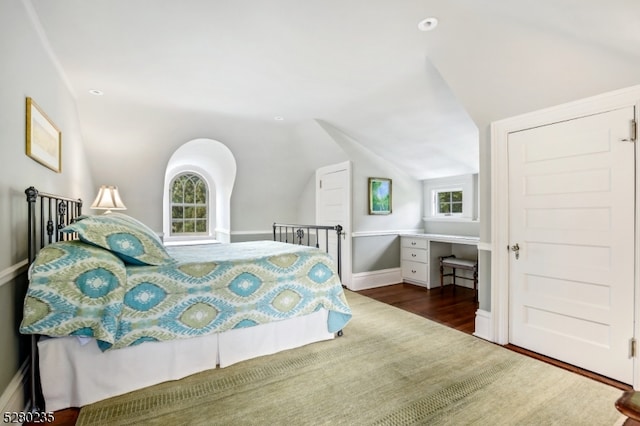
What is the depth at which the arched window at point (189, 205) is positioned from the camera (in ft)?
16.7

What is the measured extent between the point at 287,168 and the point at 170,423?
3.71 metres

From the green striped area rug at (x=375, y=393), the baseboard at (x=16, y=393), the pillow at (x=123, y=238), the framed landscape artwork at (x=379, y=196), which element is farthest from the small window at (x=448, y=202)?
the baseboard at (x=16, y=393)

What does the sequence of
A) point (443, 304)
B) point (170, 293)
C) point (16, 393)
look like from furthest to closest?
point (443, 304), point (170, 293), point (16, 393)

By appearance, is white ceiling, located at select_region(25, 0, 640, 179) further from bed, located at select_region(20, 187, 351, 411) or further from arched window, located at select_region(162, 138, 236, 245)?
arched window, located at select_region(162, 138, 236, 245)

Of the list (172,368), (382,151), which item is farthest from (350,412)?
(382,151)

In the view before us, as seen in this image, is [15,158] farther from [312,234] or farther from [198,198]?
[312,234]

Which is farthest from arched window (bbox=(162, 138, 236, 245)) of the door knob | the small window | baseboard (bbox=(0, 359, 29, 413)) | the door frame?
the door knob

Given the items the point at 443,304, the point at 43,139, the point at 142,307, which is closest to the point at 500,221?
the point at 443,304

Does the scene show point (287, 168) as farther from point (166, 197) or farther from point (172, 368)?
point (172, 368)

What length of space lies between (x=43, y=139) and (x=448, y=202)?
4784 millimetres

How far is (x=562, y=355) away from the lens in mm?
2277

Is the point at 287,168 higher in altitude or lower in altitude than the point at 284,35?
lower

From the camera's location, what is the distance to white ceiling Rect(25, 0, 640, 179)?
1.84 meters

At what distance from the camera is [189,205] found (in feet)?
17.0
